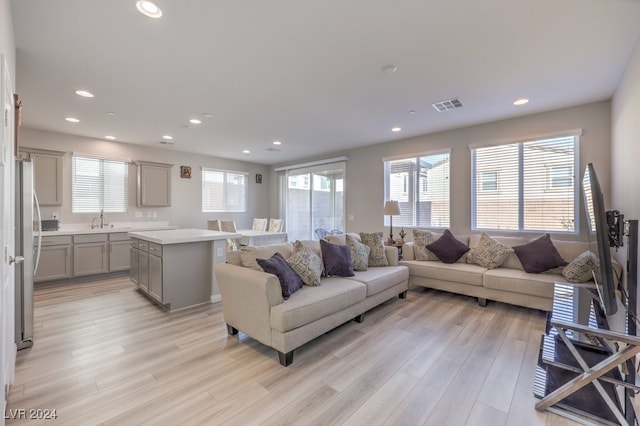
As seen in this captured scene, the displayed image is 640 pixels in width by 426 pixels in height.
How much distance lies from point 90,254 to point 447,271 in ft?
19.7

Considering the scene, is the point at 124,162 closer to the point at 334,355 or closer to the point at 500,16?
the point at 334,355

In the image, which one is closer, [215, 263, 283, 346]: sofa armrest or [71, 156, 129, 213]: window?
[215, 263, 283, 346]: sofa armrest

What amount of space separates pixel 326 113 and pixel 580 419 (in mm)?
3904

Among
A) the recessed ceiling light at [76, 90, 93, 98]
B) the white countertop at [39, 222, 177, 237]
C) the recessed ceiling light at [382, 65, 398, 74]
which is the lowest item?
the white countertop at [39, 222, 177, 237]

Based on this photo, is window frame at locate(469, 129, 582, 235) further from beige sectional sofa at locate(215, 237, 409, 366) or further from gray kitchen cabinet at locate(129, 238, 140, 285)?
gray kitchen cabinet at locate(129, 238, 140, 285)

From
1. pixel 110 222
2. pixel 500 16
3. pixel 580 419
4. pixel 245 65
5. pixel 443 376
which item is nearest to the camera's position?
pixel 580 419

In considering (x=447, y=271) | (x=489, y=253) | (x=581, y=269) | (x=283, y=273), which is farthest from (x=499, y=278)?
(x=283, y=273)

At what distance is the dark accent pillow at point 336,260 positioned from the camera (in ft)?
11.2

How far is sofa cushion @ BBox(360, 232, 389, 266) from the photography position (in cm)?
410

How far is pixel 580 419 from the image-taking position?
68.0 inches

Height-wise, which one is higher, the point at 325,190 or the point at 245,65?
the point at 245,65

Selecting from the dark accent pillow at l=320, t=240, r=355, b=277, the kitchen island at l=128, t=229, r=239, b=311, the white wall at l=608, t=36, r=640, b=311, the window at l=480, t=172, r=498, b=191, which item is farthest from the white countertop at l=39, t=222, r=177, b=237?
the white wall at l=608, t=36, r=640, b=311

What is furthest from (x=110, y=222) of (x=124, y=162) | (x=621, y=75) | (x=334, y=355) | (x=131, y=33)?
(x=621, y=75)

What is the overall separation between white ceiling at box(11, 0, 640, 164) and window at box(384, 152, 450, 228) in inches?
41.3
